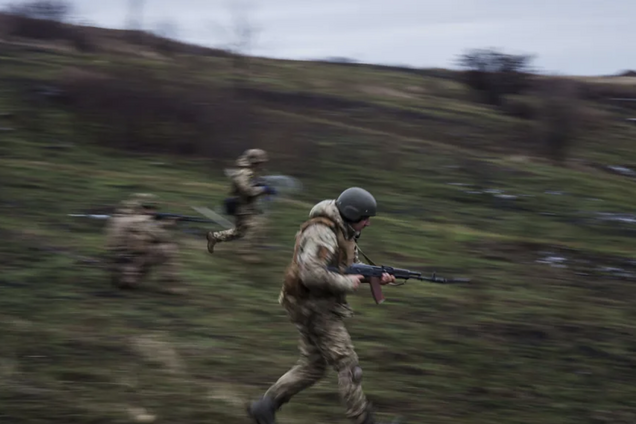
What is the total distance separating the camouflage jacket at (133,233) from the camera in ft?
33.1

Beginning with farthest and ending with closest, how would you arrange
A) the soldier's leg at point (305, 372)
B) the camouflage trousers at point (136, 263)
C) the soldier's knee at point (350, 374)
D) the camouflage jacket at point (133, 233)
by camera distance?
the camouflage trousers at point (136, 263), the camouflage jacket at point (133, 233), the soldier's leg at point (305, 372), the soldier's knee at point (350, 374)

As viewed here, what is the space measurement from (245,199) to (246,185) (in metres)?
0.20

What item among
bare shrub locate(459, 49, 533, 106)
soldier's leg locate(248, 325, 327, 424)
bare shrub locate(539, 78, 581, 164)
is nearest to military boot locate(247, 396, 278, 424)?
soldier's leg locate(248, 325, 327, 424)

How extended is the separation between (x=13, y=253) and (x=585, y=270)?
8.09 metres

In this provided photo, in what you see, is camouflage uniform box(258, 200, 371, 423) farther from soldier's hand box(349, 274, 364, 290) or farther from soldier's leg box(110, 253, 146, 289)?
soldier's leg box(110, 253, 146, 289)

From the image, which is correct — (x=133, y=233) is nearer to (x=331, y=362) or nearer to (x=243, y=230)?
(x=243, y=230)

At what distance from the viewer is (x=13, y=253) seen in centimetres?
1172

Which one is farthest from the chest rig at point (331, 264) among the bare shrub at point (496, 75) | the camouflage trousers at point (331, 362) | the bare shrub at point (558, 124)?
the bare shrub at point (496, 75)

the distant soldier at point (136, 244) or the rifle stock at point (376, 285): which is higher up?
the rifle stock at point (376, 285)

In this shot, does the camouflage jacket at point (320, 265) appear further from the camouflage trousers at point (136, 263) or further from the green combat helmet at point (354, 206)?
the camouflage trousers at point (136, 263)

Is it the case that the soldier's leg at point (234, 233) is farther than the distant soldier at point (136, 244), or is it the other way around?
the soldier's leg at point (234, 233)

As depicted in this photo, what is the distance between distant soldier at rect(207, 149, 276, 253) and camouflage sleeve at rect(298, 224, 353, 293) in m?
6.06

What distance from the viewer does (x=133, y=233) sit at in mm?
10109

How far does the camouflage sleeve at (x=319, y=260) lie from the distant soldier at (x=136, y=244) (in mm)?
4231
